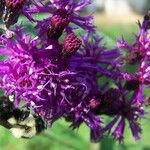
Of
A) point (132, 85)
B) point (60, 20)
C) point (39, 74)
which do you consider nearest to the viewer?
point (39, 74)

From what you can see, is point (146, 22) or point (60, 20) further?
point (146, 22)

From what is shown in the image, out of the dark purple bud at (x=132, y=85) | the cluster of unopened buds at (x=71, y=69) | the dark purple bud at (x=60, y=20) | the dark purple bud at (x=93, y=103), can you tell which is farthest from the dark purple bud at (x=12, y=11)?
the dark purple bud at (x=132, y=85)

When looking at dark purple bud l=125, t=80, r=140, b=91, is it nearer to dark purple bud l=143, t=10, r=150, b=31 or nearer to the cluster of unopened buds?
the cluster of unopened buds

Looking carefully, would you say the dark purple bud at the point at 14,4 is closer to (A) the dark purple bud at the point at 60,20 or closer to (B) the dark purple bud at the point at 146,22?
(A) the dark purple bud at the point at 60,20

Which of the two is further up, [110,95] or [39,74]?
[39,74]

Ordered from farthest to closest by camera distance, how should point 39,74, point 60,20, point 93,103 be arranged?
point 93,103 < point 60,20 < point 39,74

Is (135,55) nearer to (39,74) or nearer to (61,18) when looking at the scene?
(61,18)

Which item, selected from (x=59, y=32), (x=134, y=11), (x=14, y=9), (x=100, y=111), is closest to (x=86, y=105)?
(x=100, y=111)

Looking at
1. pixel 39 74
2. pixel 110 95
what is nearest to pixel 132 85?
pixel 110 95

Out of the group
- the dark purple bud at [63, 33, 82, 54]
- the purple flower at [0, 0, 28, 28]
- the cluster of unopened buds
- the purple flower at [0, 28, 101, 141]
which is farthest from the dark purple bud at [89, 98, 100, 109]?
the purple flower at [0, 0, 28, 28]
